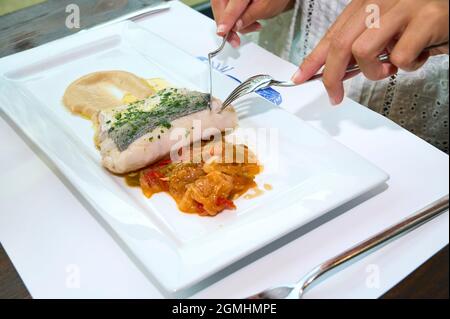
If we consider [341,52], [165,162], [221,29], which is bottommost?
[165,162]

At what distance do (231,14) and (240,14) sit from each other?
23mm

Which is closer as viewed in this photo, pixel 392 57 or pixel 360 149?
pixel 392 57

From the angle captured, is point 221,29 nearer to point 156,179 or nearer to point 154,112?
point 154,112

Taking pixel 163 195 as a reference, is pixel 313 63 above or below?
above

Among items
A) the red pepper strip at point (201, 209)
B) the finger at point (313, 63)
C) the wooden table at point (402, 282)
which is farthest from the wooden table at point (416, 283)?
the finger at point (313, 63)

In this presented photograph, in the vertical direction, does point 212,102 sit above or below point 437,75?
below

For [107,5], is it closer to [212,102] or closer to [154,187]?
[212,102]

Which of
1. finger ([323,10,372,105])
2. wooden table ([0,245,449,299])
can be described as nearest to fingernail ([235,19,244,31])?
finger ([323,10,372,105])

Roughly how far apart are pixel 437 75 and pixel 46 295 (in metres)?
0.50

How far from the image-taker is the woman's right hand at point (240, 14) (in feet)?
3.15

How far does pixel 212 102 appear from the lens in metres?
0.81

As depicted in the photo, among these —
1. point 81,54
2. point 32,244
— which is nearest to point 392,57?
point 32,244

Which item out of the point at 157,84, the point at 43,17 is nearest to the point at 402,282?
the point at 157,84

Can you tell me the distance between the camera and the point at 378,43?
0.56 metres
